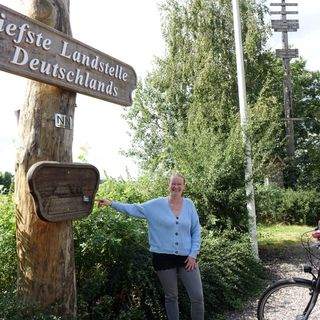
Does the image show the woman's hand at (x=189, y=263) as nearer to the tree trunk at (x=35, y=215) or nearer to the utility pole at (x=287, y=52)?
the tree trunk at (x=35, y=215)

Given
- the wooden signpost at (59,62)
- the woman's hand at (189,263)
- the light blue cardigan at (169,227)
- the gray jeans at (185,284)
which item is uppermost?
the wooden signpost at (59,62)

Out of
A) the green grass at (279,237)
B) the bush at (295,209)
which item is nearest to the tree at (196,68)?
the bush at (295,209)

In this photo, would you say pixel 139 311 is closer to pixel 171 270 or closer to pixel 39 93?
pixel 171 270

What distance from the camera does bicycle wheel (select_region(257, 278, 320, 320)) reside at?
459 cm

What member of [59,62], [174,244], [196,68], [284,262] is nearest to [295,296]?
[174,244]

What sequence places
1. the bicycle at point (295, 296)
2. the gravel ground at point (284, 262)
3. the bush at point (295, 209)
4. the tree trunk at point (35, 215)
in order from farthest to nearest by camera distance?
the bush at point (295, 209) → the gravel ground at point (284, 262) → the bicycle at point (295, 296) → the tree trunk at point (35, 215)

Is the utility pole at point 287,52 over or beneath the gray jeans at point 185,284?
over

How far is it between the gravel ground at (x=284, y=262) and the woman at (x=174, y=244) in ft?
6.48

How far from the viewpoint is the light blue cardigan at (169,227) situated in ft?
13.1

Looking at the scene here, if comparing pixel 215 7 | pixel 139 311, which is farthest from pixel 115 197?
pixel 215 7

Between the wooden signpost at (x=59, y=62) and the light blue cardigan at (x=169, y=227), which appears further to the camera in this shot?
the light blue cardigan at (x=169, y=227)

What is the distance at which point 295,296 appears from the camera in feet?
15.4

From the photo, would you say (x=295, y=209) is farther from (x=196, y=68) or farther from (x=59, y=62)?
(x=59, y=62)

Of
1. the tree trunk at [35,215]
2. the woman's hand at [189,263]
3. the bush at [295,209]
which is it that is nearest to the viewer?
the tree trunk at [35,215]
